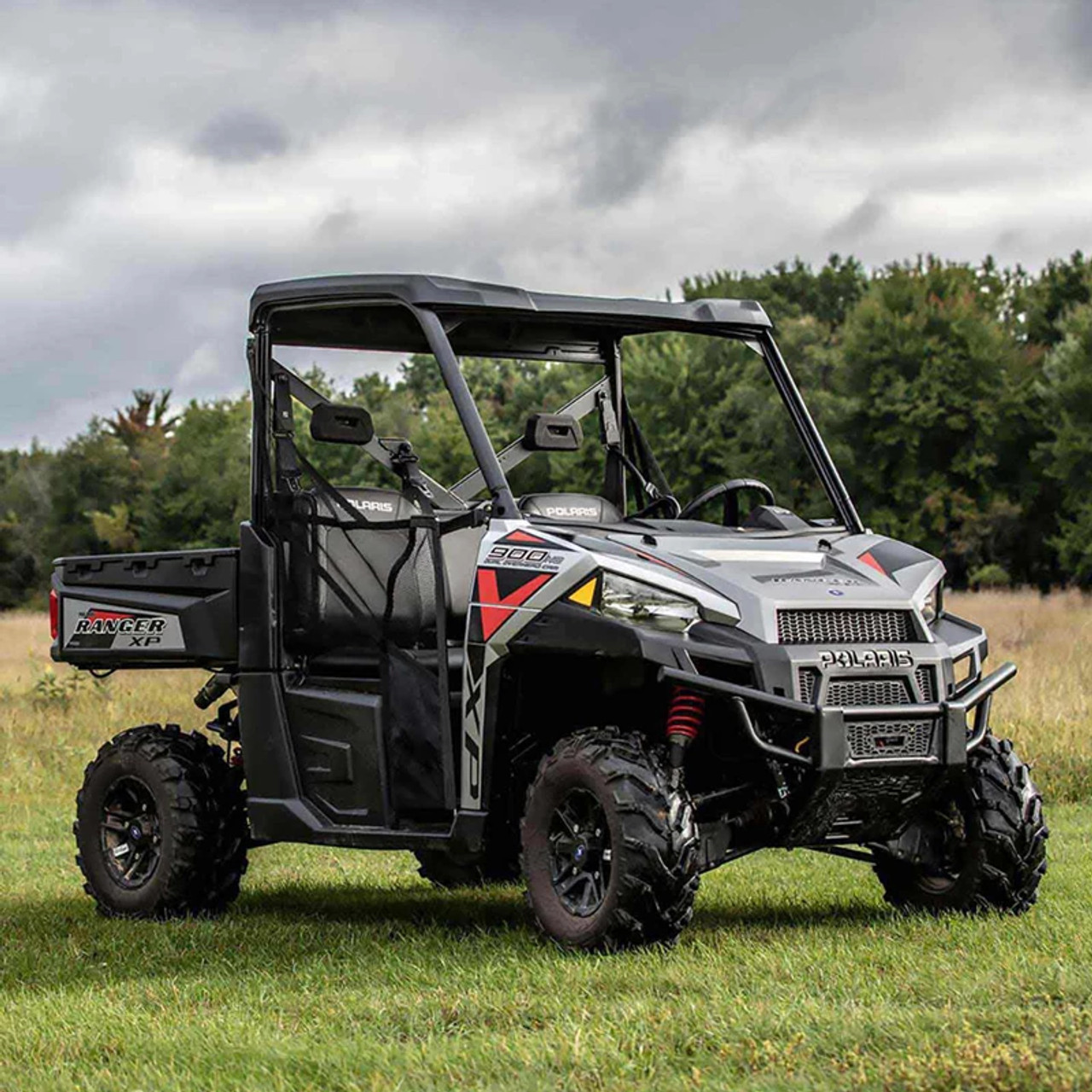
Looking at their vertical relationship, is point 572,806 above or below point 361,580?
below

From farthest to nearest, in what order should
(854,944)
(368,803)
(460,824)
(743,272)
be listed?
(743,272), (368,803), (460,824), (854,944)

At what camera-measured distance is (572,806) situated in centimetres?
721

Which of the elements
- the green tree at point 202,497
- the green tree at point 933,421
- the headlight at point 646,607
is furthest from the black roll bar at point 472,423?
the green tree at point 202,497

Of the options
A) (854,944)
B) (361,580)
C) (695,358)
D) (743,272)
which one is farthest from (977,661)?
(743,272)

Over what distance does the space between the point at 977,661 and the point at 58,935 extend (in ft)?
12.6

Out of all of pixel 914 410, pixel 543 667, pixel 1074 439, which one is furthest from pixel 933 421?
pixel 543 667

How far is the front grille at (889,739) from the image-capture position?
→ 22.9 ft

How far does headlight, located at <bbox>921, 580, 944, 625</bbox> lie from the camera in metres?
7.69

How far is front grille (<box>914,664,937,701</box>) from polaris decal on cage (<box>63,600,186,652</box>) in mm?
3340

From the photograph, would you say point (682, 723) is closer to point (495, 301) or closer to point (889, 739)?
point (889, 739)

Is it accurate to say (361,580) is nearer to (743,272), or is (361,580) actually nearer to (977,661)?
(977,661)

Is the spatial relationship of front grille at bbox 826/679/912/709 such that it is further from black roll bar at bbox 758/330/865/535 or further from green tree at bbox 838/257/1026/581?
green tree at bbox 838/257/1026/581

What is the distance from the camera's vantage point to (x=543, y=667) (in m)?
7.55

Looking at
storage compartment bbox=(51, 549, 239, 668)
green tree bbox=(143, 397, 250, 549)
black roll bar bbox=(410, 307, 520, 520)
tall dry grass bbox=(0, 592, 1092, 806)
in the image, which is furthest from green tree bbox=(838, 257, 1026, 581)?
black roll bar bbox=(410, 307, 520, 520)
